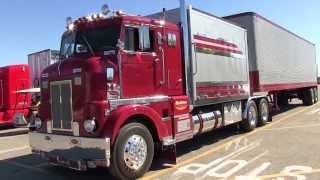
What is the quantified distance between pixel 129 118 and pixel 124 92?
500 millimetres

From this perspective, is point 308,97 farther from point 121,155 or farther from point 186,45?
point 121,155

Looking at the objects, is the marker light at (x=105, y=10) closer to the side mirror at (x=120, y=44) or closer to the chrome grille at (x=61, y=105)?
the side mirror at (x=120, y=44)

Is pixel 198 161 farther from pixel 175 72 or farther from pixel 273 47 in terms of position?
pixel 273 47

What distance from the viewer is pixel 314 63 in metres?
28.8

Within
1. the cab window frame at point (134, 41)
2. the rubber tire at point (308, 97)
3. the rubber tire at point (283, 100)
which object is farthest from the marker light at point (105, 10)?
the rubber tire at point (308, 97)

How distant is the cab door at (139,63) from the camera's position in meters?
8.37

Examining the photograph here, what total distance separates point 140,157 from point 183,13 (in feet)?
12.4

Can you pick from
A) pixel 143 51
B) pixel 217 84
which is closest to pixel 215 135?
pixel 217 84

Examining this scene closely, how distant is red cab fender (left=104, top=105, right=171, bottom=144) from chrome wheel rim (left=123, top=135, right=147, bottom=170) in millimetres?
370

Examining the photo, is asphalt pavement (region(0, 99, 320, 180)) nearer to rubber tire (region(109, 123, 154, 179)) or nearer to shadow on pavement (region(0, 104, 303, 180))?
shadow on pavement (region(0, 104, 303, 180))

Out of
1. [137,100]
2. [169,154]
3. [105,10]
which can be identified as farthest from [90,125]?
[105,10]

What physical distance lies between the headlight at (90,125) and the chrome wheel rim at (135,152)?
69 centimetres

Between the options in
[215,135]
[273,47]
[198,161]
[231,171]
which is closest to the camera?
[231,171]

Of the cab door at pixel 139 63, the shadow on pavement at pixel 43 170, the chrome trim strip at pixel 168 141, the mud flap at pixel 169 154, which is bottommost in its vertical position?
the shadow on pavement at pixel 43 170
